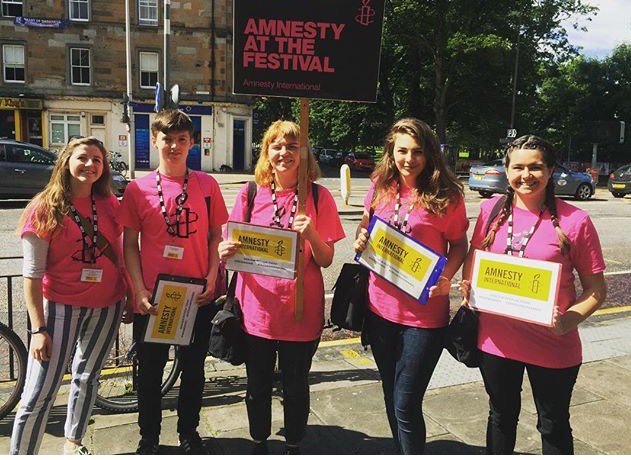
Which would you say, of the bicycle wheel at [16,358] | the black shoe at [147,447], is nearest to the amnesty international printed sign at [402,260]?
the black shoe at [147,447]

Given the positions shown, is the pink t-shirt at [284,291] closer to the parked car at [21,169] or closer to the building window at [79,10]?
the parked car at [21,169]

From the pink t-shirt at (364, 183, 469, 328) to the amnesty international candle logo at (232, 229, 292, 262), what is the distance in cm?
52

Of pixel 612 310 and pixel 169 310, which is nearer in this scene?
pixel 169 310

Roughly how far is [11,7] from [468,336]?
30789 millimetres

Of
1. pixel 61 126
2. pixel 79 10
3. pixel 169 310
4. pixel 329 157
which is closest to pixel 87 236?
pixel 169 310

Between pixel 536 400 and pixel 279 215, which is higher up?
pixel 279 215

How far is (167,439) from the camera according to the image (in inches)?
129

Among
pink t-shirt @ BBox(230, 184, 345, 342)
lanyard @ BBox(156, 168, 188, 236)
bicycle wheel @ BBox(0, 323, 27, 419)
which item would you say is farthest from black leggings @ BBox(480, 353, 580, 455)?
bicycle wheel @ BBox(0, 323, 27, 419)

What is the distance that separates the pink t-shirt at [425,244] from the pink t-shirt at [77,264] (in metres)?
1.39

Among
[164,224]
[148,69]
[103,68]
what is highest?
[148,69]

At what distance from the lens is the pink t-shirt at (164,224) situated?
112 inches

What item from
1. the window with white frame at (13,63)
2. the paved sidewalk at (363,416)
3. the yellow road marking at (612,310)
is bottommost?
the yellow road marking at (612,310)

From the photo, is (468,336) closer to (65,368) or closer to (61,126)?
(65,368)

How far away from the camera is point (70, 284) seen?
2.73m
